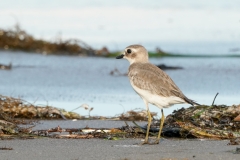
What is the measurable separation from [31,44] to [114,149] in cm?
1075

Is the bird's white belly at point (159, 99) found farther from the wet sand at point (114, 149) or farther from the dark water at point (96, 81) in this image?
the dark water at point (96, 81)

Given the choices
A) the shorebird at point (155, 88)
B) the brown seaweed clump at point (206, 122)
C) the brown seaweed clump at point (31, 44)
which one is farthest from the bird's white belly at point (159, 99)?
the brown seaweed clump at point (31, 44)

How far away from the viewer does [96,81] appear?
12945 mm

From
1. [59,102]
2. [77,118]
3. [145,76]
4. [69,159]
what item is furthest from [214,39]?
[69,159]

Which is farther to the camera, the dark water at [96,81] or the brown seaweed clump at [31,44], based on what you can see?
the brown seaweed clump at [31,44]

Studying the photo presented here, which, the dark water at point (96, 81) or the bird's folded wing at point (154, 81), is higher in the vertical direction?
the dark water at point (96, 81)

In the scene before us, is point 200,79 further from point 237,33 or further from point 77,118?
point 237,33

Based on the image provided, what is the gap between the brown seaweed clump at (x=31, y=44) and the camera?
54.3 feet

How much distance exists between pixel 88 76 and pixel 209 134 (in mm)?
6580

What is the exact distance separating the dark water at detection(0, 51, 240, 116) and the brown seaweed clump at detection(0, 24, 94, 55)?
1.51 feet

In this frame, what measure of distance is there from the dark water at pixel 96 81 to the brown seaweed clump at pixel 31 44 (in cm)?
46

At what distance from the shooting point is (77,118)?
912 cm

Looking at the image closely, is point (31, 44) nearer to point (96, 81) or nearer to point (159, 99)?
point (96, 81)

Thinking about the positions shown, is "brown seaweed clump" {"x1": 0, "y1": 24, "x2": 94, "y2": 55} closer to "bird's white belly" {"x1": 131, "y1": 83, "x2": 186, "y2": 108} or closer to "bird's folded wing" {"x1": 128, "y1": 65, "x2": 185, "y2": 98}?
"bird's folded wing" {"x1": 128, "y1": 65, "x2": 185, "y2": 98}
